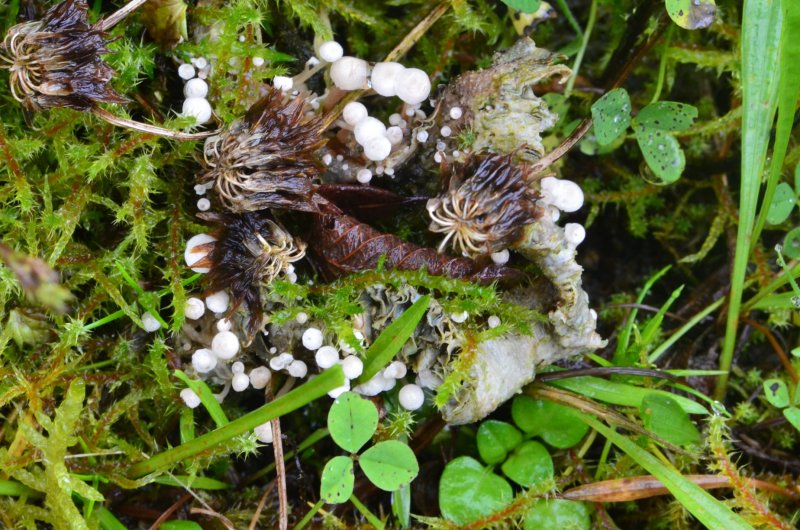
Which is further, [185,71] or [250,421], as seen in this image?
[185,71]

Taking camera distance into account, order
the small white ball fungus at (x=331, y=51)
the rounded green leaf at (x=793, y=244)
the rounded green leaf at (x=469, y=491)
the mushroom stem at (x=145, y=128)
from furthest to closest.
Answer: the rounded green leaf at (x=793, y=244) → the rounded green leaf at (x=469, y=491) → the small white ball fungus at (x=331, y=51) → the mushroom stem at (x=145, y=128)

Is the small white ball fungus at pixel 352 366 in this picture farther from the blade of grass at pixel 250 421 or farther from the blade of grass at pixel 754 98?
the blade of grass at pixel 754 98

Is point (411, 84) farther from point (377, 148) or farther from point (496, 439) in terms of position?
point (496, 439)

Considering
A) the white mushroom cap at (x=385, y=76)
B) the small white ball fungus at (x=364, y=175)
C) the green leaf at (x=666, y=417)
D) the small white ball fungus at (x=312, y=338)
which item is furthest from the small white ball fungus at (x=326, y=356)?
the green leaf at (x=666, y=417)

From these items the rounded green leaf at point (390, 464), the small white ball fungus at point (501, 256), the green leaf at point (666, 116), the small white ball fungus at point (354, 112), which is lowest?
the rounded green leaf at point (390, 464)

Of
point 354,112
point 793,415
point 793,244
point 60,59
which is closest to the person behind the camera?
point 60,59

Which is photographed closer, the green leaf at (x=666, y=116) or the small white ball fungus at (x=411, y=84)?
the small white ball fungus at (x=411, y=84)

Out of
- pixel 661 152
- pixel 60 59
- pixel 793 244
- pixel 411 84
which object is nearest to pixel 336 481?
pixel 411 84
